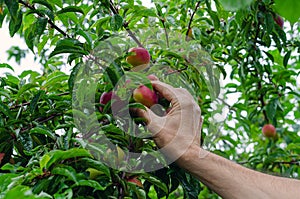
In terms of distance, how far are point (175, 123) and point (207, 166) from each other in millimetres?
179

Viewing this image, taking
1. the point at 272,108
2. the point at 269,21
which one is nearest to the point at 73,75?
the point at 269,21

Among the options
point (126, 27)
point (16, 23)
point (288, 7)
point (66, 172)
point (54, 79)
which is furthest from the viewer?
point (126, 27)

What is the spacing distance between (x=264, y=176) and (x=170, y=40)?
63 cm

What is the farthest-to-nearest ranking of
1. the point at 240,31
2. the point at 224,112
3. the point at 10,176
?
the point at 224,112, the point at 240,31, the point at 10,176

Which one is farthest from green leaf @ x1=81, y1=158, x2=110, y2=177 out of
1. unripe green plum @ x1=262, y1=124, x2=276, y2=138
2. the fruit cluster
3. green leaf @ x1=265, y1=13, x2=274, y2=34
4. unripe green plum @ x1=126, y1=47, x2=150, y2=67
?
unripe green plum @ x1=262, y1=124, x2=276, y2=138

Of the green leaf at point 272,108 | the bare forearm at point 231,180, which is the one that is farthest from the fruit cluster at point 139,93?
the green leaf at point 272,108

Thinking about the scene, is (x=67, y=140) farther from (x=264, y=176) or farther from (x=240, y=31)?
(x=240, y=31)

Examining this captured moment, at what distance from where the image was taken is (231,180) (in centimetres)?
145

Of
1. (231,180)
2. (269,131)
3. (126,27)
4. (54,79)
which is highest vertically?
(126,27)

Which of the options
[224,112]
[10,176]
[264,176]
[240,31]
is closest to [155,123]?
[264,176]

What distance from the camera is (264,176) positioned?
59.2 inches

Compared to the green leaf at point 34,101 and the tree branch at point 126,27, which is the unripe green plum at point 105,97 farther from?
the tree branch at point 126,27

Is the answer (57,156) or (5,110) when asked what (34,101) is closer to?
(5,110)

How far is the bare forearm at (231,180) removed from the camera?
1.44 meters
